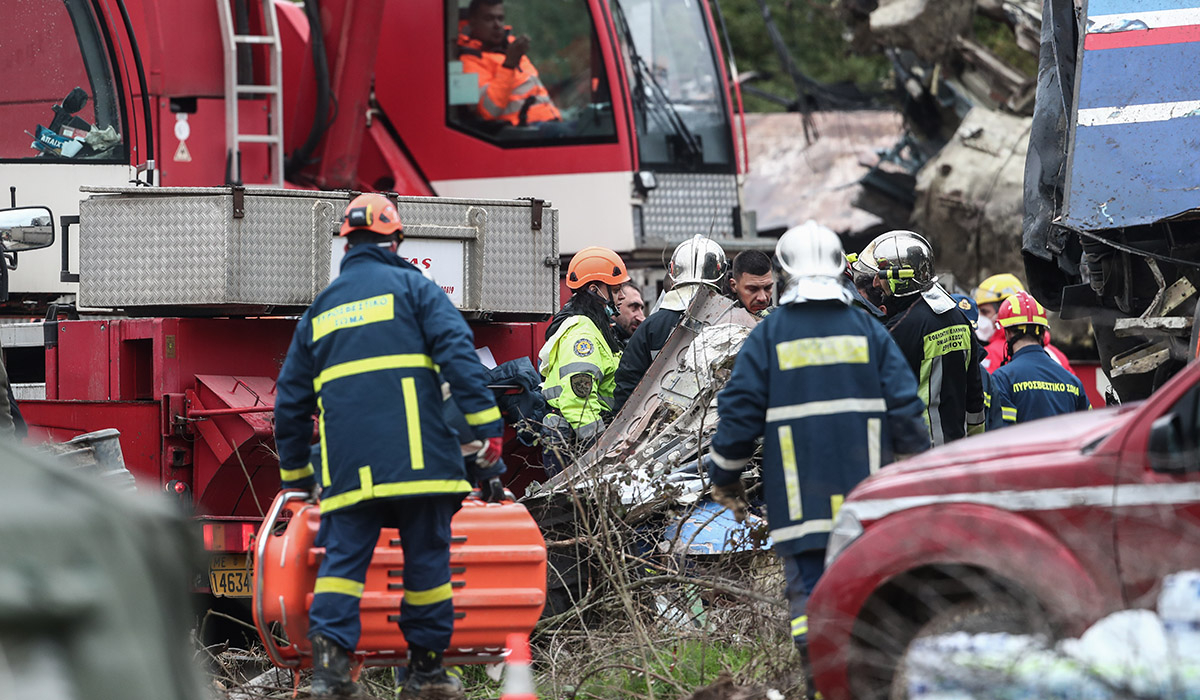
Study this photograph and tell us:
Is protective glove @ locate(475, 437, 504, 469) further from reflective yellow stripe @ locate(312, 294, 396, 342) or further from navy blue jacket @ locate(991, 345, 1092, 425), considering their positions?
navy blue jacket @ locate(991, 345, 1092, 425)

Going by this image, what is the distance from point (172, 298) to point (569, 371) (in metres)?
1.88

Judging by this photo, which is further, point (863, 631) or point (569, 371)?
point (569, 371)

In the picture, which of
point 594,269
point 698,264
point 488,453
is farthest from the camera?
point 698,264

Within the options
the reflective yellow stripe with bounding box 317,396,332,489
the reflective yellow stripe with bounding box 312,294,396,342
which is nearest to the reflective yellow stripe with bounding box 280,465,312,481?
the reflective yellow stripe with bounding box 317,396,332,489

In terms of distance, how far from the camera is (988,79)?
49.7 feet

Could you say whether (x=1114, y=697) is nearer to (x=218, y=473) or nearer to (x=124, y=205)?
(x=218, y=473)

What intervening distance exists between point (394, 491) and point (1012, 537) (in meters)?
2.06

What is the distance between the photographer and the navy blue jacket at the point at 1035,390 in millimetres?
8039

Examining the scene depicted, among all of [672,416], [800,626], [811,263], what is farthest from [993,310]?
[800,626]

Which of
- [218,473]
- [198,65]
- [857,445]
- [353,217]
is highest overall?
[198,65]

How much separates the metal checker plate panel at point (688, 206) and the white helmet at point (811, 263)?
5166 mm

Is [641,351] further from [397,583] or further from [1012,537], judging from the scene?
[1012,537]

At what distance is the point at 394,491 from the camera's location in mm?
5102

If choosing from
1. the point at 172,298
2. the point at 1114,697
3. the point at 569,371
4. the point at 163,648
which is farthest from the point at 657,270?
the point at 163,648
